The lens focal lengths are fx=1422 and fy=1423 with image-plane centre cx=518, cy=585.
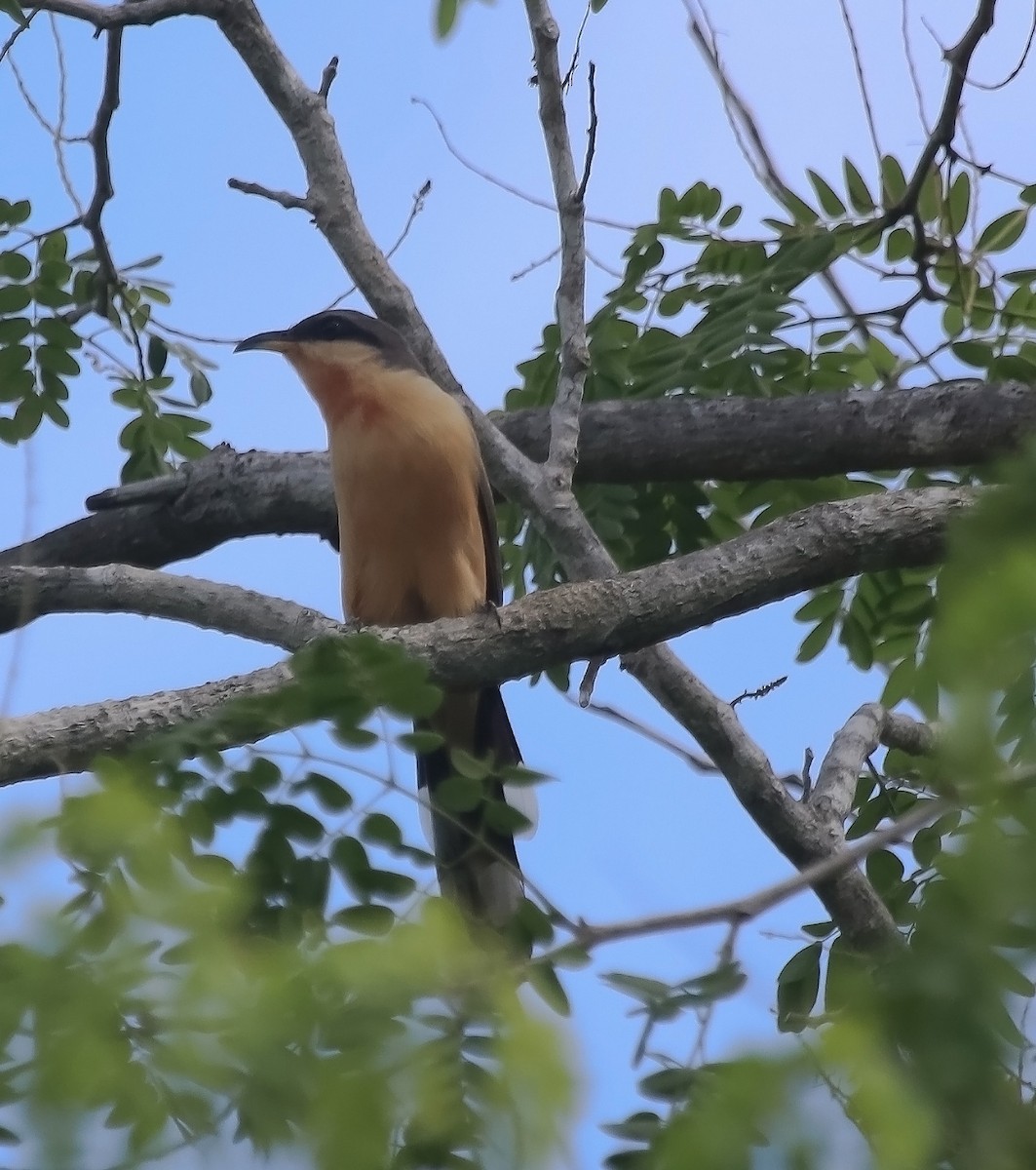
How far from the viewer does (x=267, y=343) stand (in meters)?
6.98

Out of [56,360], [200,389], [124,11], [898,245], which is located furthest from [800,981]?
[124,11]

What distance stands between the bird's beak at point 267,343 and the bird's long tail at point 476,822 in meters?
2.14

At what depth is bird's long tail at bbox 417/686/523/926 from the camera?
2559 millimetres

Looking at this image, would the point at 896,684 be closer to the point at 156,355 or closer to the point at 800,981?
the point at 800,981

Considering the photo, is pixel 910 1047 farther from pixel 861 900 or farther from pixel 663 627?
pixel 861 900

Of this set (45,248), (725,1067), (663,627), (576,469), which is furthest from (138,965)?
(45,248)

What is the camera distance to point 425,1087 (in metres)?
1.39

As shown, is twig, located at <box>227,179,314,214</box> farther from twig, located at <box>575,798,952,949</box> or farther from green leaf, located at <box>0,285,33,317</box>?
twig, located at <box>575,798,952,949</box>

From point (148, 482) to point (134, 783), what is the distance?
4226mm

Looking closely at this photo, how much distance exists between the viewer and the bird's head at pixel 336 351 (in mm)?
6453

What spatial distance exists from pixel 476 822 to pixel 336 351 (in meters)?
3.75

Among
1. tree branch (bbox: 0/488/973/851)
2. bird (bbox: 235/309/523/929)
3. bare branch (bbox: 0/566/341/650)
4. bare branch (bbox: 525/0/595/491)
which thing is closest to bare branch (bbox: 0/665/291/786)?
tree branch (bbox: 0/488/973/851)

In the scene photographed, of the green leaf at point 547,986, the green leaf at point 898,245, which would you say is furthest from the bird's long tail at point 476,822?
the green leaf at point 898,245

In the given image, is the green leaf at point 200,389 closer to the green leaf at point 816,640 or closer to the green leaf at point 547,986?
the green leaf at point 816,640
